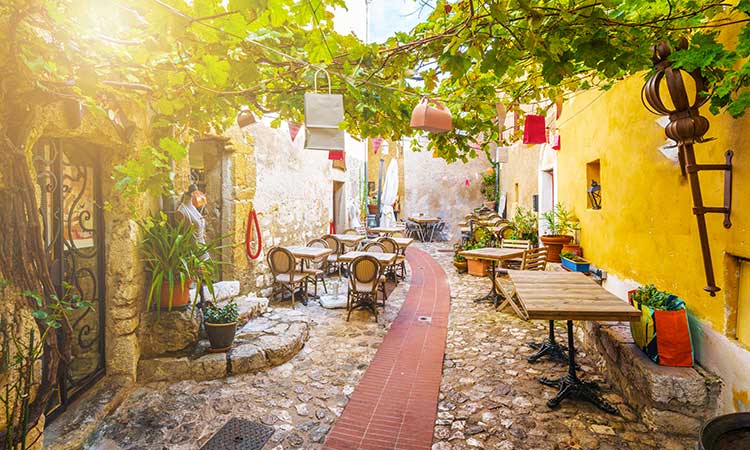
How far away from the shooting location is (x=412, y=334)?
5.01 meters

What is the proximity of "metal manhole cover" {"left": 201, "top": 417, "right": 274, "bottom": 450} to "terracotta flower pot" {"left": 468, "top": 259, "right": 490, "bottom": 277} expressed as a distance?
6.42 m

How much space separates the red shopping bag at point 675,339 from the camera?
280cm

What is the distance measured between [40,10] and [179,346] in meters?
2.94

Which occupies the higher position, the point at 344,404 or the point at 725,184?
the point at 725,184

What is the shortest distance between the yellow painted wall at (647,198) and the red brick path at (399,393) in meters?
2.15

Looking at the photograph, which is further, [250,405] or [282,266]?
[282,266]

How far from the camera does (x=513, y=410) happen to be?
3.16 m

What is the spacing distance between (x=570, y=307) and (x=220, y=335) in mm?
3091

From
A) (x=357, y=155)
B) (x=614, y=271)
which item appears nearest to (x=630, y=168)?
(x=614, y=271)

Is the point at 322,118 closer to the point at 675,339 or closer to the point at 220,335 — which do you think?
the point at 220,335

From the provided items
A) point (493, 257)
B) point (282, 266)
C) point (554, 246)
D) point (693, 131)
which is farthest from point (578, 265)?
point (282, 266)

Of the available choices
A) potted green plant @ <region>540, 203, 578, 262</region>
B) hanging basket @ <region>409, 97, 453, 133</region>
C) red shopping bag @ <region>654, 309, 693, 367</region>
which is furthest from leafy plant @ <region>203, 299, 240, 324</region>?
potted green plant @ <region>540, 203, 578, 262</region>

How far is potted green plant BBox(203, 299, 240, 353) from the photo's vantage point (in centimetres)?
373

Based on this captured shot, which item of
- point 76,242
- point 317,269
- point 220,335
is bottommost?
point 220,335
